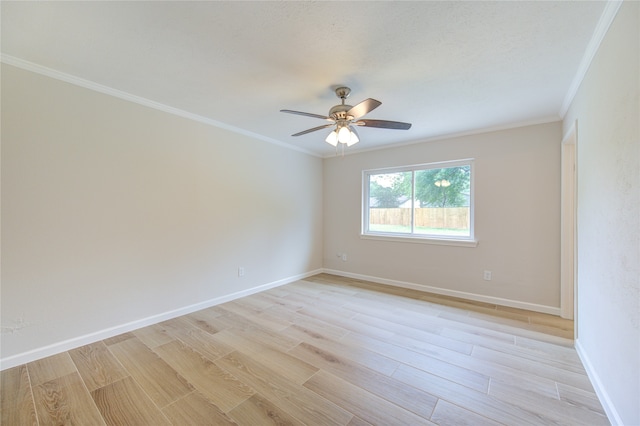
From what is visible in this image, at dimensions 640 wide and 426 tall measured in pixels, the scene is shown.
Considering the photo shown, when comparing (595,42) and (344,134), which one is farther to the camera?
(344,134)

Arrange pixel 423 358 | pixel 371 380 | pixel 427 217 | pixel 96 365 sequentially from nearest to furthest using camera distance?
pixel 371 380
pixel 96 365
pixel 423 358
pixel 427 217

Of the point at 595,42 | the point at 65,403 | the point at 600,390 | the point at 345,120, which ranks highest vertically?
the point at 595,42

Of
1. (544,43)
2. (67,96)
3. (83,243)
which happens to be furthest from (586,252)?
(67,96)

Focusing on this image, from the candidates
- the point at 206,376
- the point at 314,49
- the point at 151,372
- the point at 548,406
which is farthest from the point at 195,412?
the point at 314,49

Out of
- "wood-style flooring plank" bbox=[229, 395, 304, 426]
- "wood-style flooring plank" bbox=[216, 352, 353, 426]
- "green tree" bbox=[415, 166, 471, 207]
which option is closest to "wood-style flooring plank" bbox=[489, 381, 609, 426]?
"wood-style flooring plank" bbox=[216, 352, 353, 426]

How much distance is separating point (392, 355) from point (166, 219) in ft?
8.96

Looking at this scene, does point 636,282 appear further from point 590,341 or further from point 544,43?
point 544,43

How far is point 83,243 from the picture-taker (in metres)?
2.32

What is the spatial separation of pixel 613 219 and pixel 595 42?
3.89 ft

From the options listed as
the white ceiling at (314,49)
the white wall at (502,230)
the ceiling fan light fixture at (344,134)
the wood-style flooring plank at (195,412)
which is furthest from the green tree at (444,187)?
the wood-style flooring plank at (195,412)

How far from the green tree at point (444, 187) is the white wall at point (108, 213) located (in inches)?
102

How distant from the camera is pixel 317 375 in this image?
1930 millimetres

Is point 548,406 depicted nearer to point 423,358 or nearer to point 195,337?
point 423,358

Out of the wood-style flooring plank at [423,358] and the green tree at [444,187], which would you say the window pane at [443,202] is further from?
the wood-style flooring plank at [423,358]
